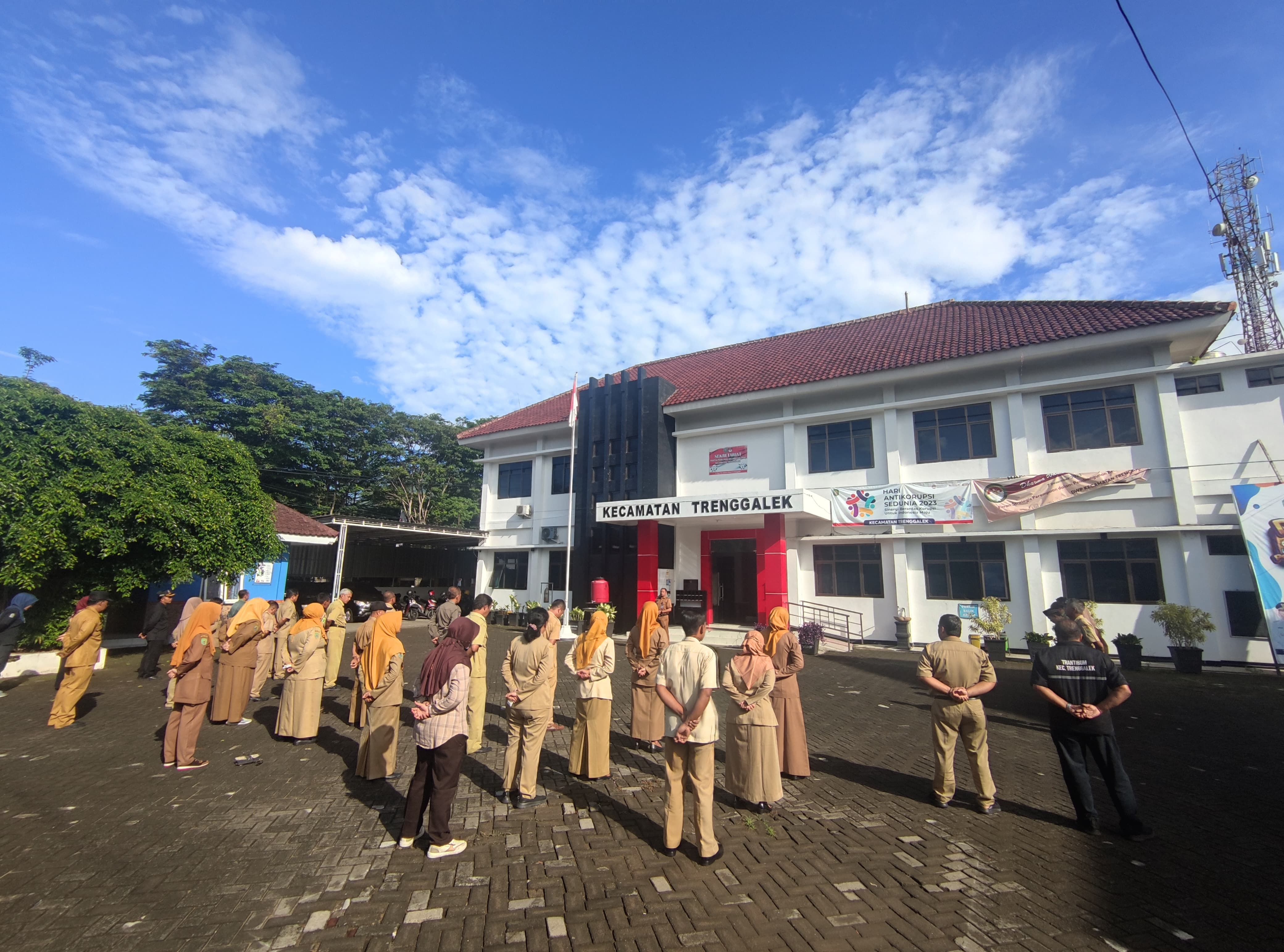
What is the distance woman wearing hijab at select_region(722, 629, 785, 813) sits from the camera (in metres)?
4.80

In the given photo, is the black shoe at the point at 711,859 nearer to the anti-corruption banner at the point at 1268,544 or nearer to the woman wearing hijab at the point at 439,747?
the woman wearing hijab at the point at 439,747


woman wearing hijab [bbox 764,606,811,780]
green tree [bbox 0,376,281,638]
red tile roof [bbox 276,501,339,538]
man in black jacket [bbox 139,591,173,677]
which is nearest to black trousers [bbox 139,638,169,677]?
man in black jacket [bbox 139,591,173,677]

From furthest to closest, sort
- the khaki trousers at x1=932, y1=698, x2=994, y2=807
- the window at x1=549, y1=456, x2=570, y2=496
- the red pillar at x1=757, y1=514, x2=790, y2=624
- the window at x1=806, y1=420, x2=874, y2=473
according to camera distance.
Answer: the window at x1=549, y1=456, x2=570, y2=496 → the window at x1=806, y1=420, x2=874, y2=473 → the red pillar at x1=757, y1=514, x2=790, y2=624 → the khaki trousers at x1=932, y1=698, x2=994, y2=807

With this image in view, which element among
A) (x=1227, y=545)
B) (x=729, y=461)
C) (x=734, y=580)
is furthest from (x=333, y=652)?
(x=1227, y=545)

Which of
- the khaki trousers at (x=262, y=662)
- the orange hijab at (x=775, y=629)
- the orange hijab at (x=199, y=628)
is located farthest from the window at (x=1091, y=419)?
the khaki trousers at (x=262, y=662)

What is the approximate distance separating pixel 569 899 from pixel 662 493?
609 inches

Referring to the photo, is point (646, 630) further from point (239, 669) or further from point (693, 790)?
point (239, 669)

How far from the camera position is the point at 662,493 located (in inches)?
744

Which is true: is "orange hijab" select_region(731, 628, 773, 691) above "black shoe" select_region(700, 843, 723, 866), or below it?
above

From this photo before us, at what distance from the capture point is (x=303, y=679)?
6930 millimetres

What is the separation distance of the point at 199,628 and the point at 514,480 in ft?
58.0

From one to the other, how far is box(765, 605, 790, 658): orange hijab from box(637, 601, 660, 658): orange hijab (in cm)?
141

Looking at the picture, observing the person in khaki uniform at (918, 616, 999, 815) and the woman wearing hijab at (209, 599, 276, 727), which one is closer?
the person in khaki uniform at (918, 616, 999, 815)

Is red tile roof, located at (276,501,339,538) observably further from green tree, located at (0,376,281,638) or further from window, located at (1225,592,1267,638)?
window, located at (1225,592,1267,638)
